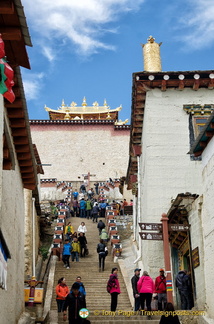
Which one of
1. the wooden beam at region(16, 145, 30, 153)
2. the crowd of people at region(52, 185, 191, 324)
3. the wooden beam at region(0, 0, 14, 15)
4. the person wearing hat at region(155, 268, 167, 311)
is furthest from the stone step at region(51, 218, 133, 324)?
the wooden beam at region(0, 0, 14, 15)

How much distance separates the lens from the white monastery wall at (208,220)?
1188cm

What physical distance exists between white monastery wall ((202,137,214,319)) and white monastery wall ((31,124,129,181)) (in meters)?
37.3

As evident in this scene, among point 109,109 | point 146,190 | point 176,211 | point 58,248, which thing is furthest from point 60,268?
point 109,109

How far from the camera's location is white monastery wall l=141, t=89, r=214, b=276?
1688 cm

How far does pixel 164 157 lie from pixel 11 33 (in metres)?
8.92

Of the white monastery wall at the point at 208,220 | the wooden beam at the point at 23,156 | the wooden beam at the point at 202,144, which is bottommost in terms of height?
the white monastery wall at the point at 208,220

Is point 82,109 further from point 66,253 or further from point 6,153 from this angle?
point 6,153

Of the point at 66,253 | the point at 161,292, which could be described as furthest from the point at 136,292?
the point at 66,253

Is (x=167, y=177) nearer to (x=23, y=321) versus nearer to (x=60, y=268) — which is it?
(x=60, y=268)

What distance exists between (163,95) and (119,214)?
49.4 feet

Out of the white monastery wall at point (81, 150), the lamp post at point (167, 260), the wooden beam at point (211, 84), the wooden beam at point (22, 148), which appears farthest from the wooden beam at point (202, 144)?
the white monastery wall at point (81, 150)

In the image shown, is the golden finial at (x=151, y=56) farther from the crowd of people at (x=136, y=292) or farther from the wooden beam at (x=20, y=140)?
the wooden beam at (x=20, y=140)

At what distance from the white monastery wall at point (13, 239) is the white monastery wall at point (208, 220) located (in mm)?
4327

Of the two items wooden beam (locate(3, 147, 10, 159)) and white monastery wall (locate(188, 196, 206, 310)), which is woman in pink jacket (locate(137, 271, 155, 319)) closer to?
white monastery wall (locate(188, 196, 206, 310))
